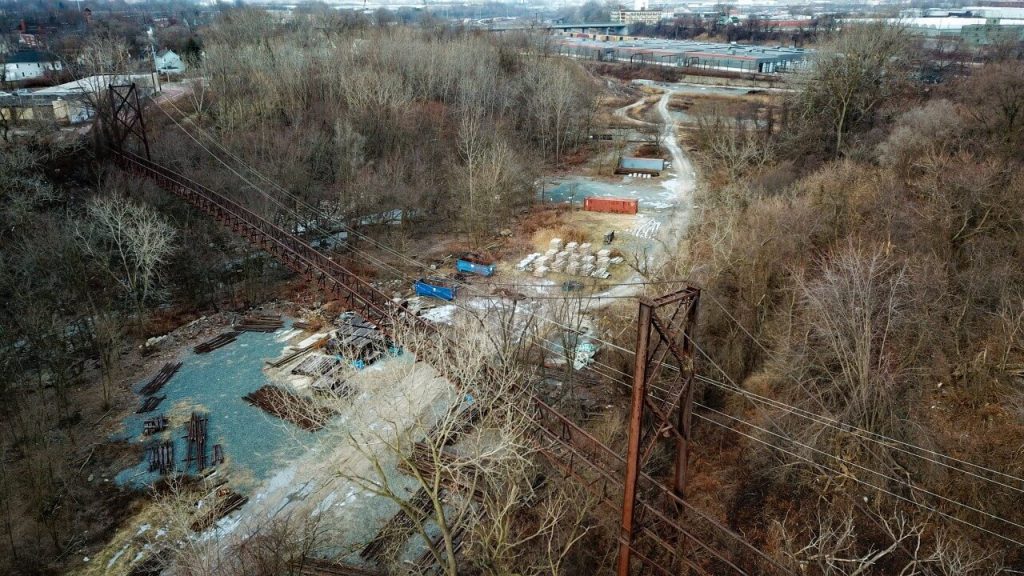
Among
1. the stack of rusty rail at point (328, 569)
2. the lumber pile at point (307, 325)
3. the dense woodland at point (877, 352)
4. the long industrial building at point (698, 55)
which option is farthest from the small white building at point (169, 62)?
the stack of rusty rail at point (328, 569)

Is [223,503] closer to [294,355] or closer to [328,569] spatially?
[328,569]

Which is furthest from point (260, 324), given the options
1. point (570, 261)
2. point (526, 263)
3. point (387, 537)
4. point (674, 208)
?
point (674, 208)

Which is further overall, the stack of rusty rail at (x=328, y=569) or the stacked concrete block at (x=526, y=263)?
the stacked concrete block at (x=526, y=263)

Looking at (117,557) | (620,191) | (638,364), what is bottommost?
(117,557)

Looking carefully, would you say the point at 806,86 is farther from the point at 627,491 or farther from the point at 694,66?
the point at 694,66

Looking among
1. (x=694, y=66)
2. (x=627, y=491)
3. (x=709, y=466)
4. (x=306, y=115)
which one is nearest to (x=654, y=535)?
(x=627, y=491)

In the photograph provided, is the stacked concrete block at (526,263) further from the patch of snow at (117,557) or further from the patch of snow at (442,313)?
the patch of snow at (117,557)
